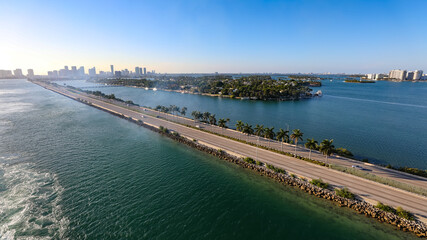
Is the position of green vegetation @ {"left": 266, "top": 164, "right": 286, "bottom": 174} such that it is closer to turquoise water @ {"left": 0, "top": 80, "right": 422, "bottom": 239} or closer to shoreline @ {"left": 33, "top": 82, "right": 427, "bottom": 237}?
shoreline @ {"left": 33, "top": 82, "right": 427, "bottom": 237}

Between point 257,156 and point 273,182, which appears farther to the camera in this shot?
point 257,156

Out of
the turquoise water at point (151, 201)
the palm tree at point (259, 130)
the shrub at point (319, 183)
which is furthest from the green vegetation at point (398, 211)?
the palm tree at point (259, 130)

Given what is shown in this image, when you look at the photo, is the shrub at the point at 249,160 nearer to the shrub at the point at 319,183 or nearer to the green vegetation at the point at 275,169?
the green vegetation at the point at 275,169

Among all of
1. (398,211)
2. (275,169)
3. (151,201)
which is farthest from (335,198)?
(151,201)

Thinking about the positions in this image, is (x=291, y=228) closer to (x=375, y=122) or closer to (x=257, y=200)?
(x=257, y=200)

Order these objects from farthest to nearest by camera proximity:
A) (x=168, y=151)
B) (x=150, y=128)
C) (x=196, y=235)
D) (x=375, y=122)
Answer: (x=375, y=122) → (x=150, y=128) → (x=168, y=151) → (x=196, y=235)

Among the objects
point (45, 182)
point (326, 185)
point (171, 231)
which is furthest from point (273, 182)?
point (45, 182)

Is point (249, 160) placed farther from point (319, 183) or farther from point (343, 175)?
point (343, 175)
